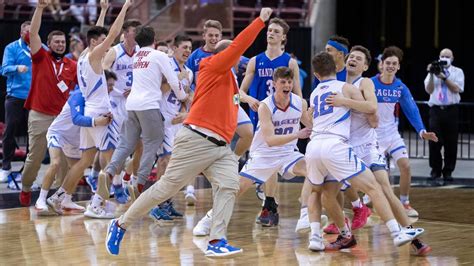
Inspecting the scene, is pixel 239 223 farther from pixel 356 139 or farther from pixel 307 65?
pixel 307 65

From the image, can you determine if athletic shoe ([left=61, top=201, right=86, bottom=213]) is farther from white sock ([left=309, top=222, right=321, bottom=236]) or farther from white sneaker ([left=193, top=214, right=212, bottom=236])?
white sock ([left=309, top=222, right=321, bottom=236])

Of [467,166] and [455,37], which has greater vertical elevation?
[455,37]

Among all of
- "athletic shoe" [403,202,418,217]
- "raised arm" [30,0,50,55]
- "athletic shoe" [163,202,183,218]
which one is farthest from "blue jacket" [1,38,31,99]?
"athletic shoe" [403,202,418,217]

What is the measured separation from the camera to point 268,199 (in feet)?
36.2

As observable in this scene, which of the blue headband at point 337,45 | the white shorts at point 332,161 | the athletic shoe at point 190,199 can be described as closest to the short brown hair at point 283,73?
the white shorts at point 332,161

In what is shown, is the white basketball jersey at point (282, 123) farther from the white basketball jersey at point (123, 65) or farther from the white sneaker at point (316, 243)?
the white basketball jersey at point (123, 65)

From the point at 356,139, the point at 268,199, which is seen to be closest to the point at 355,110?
the point at 356,139

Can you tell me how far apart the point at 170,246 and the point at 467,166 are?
32.0ft

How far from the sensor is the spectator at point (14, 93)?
14602 millimetres

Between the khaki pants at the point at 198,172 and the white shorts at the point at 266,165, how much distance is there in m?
1.47

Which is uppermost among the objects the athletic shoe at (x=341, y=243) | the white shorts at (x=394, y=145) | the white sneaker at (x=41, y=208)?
the white shorts at (x=394, y=145)

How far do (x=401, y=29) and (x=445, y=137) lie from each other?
10.5m

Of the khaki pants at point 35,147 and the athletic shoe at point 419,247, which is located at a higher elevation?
the khaki pants at point 35,147

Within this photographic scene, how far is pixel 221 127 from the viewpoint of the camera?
896cm
